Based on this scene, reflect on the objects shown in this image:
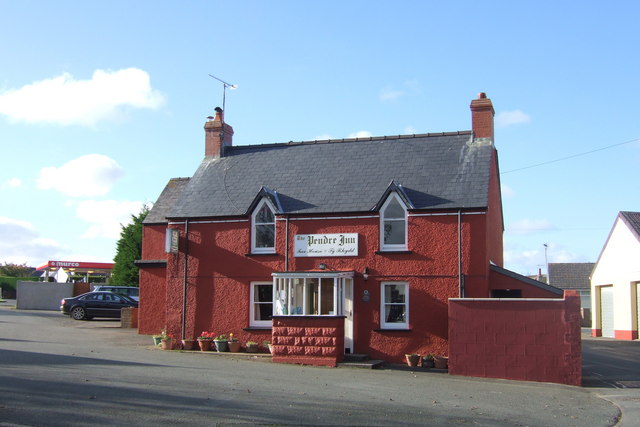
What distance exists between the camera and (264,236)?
23531 millimetres

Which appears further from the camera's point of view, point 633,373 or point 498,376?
point 633,373

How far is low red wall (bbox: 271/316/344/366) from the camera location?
20.3 metres

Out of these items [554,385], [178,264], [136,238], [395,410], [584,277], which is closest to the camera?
[395,410]

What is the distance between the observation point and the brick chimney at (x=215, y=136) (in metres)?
26.8

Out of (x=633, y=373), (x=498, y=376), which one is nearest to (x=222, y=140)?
(x=498, y=376)

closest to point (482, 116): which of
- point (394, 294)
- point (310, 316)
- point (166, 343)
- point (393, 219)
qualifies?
point (393, 219)

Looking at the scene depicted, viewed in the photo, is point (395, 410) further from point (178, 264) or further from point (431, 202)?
point (178, 264)

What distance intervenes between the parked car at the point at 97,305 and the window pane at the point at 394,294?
1551cm

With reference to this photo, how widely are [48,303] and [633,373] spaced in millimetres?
34526

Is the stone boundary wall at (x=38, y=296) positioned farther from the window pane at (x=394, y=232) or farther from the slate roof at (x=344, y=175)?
the window pane at (x=394, y=232)

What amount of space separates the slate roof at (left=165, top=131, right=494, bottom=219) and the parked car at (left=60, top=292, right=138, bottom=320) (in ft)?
32.2

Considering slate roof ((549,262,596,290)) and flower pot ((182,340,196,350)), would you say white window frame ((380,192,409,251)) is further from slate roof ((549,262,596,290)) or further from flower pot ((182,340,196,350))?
slate roof ((549,262,596,290))

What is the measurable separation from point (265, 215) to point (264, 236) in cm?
72

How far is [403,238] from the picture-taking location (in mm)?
22078
